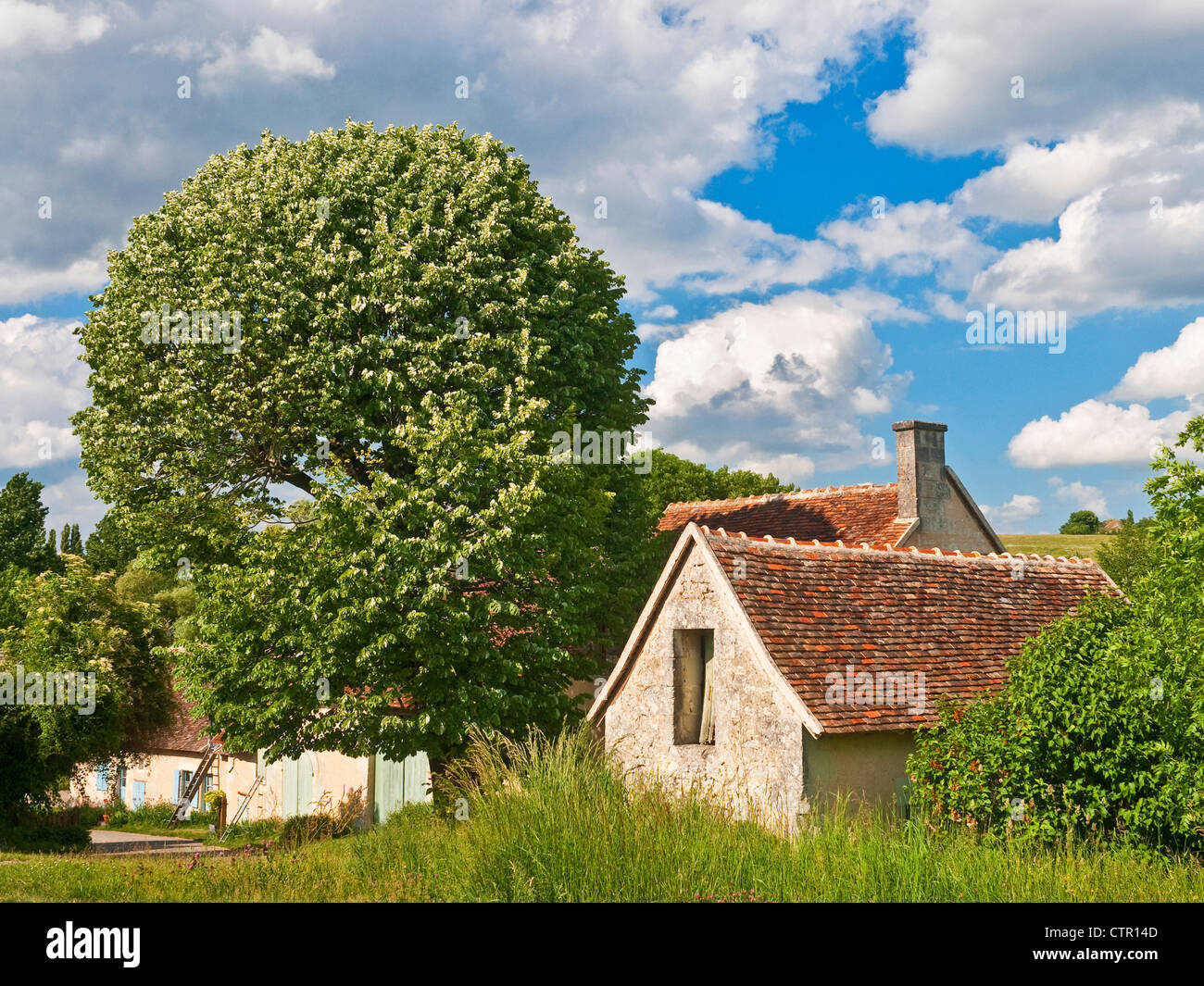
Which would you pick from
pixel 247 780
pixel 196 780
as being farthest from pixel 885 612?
pixel 196 780

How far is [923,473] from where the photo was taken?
25469 mm

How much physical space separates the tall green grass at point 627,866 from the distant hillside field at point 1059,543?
181 ft

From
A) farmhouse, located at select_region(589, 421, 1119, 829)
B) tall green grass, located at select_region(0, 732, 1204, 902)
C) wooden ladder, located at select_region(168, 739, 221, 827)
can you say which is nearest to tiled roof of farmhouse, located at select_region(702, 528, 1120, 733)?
farmhouse, located at select_region(589, 421, 1119, 829)

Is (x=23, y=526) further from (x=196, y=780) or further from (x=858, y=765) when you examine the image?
(x=858, y=765)

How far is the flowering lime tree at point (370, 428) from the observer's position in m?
18.1

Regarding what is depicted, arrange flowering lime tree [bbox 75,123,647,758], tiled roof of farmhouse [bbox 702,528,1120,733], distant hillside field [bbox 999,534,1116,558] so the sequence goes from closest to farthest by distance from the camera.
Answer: tiled roof of farmhouse [bbox 702,528,1120,733], flowering lime tree [bbox 75,123,647,758], distant hillside field [bbox 999,534,1116,558]

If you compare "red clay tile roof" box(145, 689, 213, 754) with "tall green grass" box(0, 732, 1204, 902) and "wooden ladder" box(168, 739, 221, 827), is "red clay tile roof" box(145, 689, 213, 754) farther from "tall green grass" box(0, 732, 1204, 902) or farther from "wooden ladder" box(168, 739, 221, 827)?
"tall green grass" box(0, 732, 1204, 902)

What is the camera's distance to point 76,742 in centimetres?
2448

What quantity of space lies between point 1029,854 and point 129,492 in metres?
18.3

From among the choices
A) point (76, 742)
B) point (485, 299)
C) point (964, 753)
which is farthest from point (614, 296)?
point (76, 742)

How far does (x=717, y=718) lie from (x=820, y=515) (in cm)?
1281

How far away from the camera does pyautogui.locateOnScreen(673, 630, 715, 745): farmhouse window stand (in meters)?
16.3

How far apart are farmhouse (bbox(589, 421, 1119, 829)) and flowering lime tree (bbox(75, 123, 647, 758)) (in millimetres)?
2827
